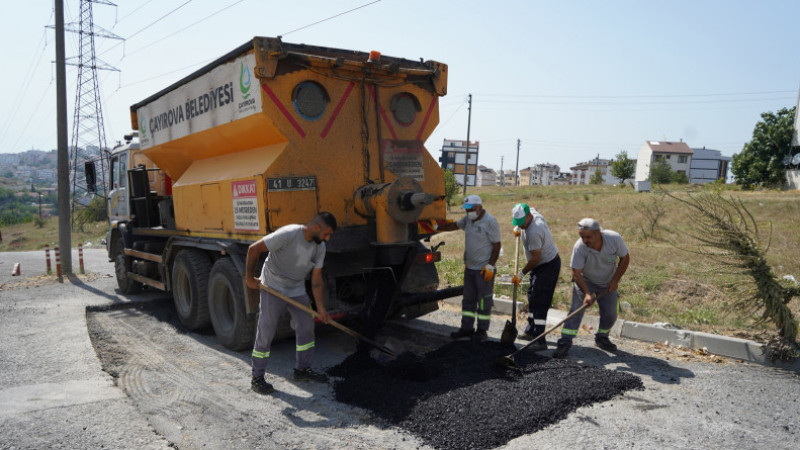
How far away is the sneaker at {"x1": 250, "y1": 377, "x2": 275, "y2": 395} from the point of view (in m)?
4.09

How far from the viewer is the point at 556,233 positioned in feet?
44.2

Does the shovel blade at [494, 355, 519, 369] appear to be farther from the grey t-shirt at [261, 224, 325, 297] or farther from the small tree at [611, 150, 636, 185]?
the small tree at [611, 150, 636, 185]

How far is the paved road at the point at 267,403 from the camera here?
3.21 meters

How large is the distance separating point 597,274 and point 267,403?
3.36 meters

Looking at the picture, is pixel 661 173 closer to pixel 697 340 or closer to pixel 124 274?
pixel 697 340

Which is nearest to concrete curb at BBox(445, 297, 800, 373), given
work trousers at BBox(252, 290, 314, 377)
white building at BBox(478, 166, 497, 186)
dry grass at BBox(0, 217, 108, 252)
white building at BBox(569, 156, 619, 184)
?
work trousers at BBox(252, 290, 314, 377)

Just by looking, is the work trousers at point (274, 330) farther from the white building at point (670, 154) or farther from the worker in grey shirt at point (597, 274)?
the white building at point (670, 154)

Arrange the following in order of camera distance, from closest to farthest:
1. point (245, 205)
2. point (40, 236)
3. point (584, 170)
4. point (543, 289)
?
point (245, 205) → point (543, 289) → point (40, 236) → point (584, 170)

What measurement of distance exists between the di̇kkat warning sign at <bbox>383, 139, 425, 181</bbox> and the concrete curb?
8.06ft

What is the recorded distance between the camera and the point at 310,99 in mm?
4820

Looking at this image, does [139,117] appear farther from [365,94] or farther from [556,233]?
[556,233]

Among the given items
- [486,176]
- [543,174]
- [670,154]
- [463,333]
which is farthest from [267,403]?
[486,176]

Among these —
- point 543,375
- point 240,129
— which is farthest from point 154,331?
point 543,375

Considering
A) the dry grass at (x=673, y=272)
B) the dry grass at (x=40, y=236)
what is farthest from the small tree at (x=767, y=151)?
the dry grass at (x=40, y=236)
